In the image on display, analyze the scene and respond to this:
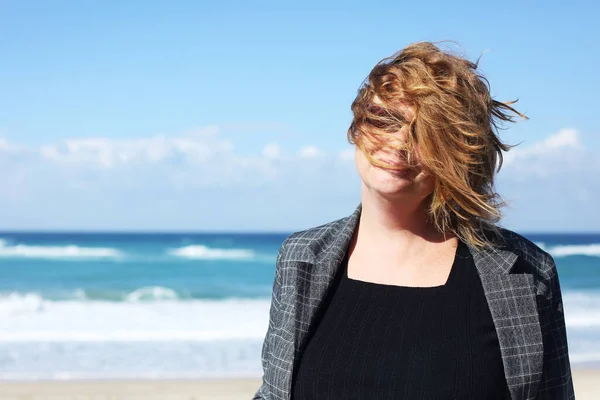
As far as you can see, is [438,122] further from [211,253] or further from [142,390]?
[211,253]

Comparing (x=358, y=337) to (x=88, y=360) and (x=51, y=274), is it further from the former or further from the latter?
(x=51, y=274)

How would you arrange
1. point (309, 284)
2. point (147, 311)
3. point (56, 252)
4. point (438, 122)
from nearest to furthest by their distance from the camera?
point (438, 122)
point (309, 284)
point (147, 311)
point (56, 252)

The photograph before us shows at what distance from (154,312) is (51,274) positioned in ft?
33.4

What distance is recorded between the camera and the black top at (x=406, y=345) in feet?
6.75

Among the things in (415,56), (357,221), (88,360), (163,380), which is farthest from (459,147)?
(88,360)

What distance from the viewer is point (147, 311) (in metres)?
14.9

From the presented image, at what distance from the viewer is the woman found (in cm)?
207

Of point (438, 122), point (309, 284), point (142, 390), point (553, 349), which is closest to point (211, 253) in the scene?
point (142, 390)

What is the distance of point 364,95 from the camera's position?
219cm

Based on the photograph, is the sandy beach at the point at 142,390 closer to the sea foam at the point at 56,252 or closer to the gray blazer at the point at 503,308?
the gray blazer at the point at 503,308

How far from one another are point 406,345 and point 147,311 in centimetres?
1337

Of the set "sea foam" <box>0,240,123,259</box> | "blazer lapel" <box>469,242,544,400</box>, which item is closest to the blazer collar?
"blazer lapel" <box>469,242,544,400</box>

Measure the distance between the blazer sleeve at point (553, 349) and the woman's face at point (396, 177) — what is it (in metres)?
0.51

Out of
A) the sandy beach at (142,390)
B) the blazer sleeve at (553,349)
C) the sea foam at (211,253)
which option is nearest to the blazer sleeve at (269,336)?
the blazer sleeve at (553,349)
